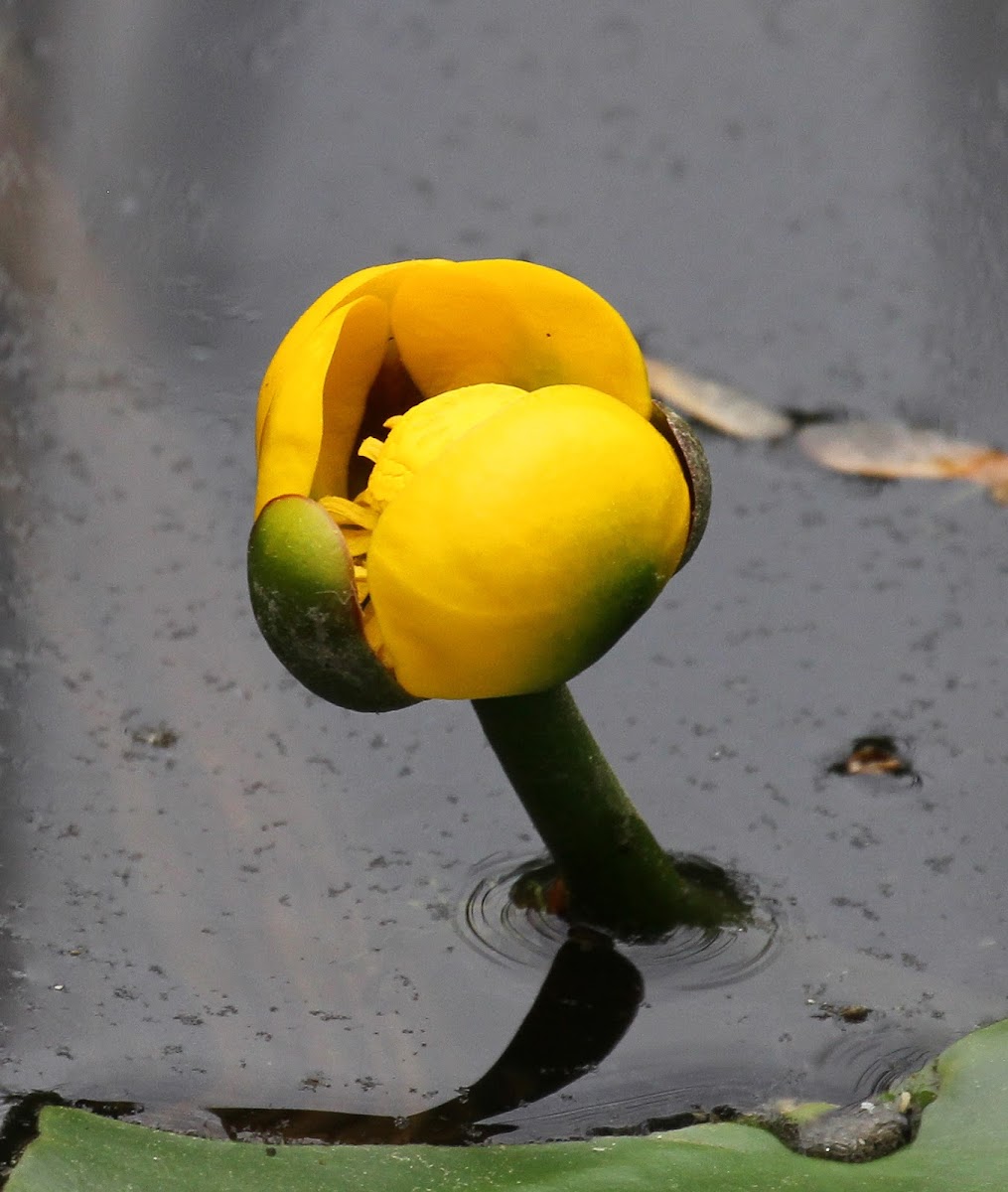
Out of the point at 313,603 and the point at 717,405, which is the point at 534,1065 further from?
the point at 717,405

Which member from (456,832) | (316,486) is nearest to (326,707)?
(456,832)

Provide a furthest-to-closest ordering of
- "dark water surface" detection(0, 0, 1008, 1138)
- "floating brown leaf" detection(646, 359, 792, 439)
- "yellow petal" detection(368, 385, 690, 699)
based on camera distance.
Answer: "floating brown leaf" detection(646, 359, 792, 439) < "dark water surface" detection(0, 0, 1008, 1138) < "yellow petal" detection(368, 385, 690, 699)

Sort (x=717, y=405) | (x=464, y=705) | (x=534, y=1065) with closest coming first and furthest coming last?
1. (x=534, y=1065)
2. (x=464, y=705)
3. (x=717, y=405)

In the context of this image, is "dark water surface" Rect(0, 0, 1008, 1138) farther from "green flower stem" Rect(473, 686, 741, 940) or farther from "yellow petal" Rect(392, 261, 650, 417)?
"yellow petal" Rect(392, 261, 650, 417)

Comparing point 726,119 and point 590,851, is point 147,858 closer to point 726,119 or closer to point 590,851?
point 590,851

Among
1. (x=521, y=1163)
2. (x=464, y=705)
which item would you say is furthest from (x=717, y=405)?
(x=521, y=1163)

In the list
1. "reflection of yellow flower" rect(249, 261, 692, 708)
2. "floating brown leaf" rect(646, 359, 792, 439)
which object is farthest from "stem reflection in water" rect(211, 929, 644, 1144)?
"floating brown leaf" rect(646, 359, 792, 439)
